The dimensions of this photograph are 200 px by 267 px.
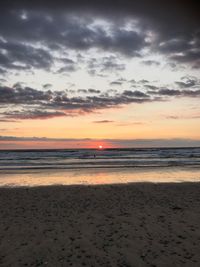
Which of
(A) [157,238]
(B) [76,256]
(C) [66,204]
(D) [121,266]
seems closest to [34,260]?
(B) [76,256]

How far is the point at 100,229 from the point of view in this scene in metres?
9.14

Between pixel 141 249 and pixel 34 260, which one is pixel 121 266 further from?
pixel 34 260

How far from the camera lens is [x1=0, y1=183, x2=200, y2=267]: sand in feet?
23.4

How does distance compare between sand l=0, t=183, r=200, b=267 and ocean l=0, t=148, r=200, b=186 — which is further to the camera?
ocean l=0, t=148, r=200, b=186

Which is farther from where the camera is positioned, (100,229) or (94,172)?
(94,172)

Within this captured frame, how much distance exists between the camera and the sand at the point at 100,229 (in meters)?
7.12

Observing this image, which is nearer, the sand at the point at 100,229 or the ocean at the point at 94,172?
the sand at the point at 100,229

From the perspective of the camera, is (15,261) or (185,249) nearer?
(15,261)

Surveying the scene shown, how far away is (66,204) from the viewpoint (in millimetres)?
12664

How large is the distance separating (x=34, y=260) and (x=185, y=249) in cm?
380

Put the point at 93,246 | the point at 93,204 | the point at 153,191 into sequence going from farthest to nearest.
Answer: the point at 153,191 < the point at 93,204 < the point at 93,246

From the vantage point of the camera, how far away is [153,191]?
15.5 m

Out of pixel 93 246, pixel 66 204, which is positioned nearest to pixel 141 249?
pixel 93 246

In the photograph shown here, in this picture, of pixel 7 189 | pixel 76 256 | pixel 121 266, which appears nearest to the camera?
pixel 121 266
